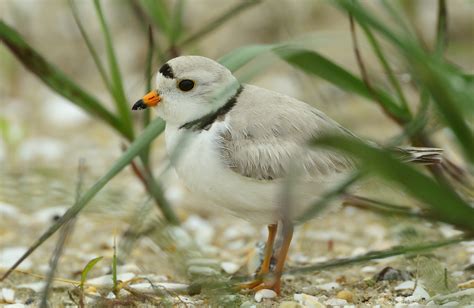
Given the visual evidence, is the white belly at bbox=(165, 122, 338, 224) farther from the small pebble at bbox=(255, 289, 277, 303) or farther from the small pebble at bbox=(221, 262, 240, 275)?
the small pebble at bbox=(221, 262, 240, 275)

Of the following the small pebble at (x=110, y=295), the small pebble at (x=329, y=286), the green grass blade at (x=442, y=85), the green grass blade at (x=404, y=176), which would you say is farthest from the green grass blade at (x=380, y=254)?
the small pebble at (x=110, y=295)

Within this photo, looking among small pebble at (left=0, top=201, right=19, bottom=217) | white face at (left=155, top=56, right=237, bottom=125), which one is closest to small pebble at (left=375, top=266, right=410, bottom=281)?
white face at (left=155, top=56, right=237, bottom=125)

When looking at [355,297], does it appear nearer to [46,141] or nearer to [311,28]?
[46,141]

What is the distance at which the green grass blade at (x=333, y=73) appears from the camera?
7.61 ft

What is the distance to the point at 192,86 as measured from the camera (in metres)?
2.53

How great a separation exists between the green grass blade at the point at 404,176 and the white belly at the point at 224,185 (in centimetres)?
61

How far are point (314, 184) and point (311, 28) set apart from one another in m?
3.16

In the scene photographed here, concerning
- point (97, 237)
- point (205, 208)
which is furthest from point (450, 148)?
point (97, 237)

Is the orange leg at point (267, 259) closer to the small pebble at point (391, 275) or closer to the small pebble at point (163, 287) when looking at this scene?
the small pebble at point (163, 287)

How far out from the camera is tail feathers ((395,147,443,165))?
2479mm

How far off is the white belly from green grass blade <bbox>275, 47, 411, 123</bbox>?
297 mm

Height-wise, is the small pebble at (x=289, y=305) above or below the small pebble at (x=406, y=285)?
below

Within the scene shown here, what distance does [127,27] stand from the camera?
573 cm

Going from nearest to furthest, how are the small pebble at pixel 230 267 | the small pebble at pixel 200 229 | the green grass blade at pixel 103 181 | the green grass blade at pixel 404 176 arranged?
the green grass blade at pixel 404 176, the green grass blade at pixel 103 181, the small pebble at pixel 230 267, the small pebble at pixel 200 229
